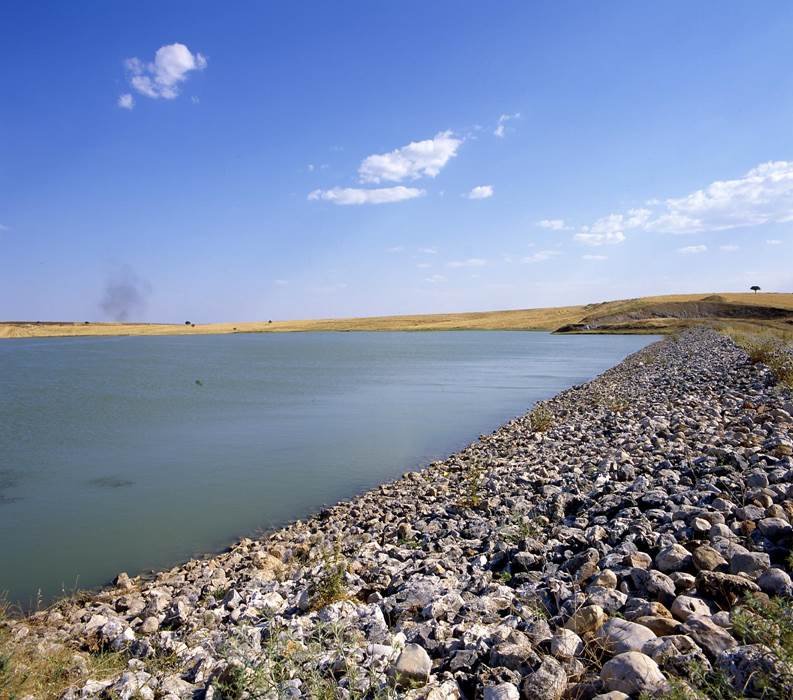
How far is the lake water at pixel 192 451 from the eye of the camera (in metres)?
8.07

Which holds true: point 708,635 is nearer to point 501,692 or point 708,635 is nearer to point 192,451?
point 501,692

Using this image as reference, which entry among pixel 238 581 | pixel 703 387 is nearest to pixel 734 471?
pixel 238 581

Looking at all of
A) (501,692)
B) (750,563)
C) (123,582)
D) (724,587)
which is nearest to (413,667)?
(501,692)

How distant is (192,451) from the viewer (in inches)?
533

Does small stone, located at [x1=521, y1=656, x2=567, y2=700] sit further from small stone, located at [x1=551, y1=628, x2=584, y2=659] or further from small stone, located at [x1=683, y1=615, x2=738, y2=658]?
small stone, located at [x1=683, y1=615, x2=738, y2=658]

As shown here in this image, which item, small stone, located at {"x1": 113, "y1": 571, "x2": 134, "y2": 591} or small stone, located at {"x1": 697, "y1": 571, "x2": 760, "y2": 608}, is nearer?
small stone, located at {"x1": 697, "y1": 571, "x2": 760, "y2": 608}

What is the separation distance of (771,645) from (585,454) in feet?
25.1

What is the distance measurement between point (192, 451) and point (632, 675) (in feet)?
40.7

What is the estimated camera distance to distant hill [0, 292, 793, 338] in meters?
68.1

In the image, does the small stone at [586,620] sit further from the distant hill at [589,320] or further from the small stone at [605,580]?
the distant hill at [589,320]

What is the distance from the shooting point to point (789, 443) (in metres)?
7.32

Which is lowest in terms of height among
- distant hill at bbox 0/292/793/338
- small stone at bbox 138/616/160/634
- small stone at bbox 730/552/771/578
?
small stone at bbox 138/616/160/634

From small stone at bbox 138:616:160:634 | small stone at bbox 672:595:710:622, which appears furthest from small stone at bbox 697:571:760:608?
small stone at bbox 138:616:160:634

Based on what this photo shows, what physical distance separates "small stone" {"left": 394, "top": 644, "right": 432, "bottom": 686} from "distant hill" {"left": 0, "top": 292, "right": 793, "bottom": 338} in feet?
186
